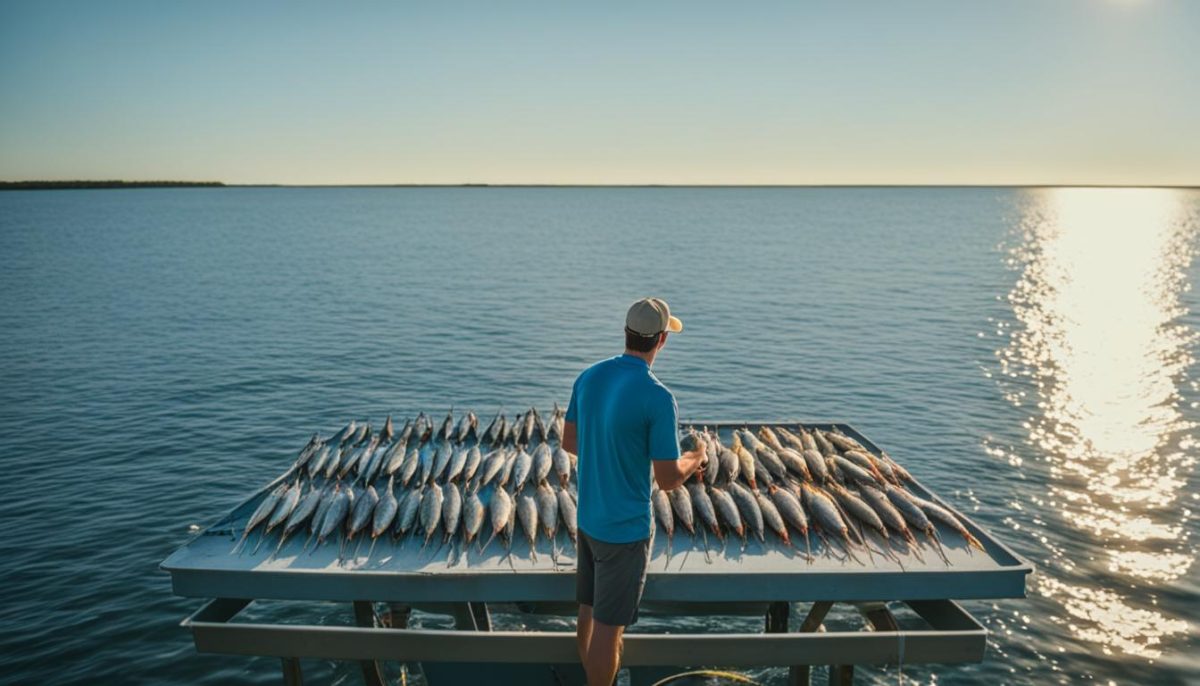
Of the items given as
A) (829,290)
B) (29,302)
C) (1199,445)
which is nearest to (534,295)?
(829,290)

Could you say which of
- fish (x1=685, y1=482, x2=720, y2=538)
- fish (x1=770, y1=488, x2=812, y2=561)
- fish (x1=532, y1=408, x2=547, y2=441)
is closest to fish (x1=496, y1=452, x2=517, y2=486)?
fish (x1=532, y1=408, x2=547, y2=441)

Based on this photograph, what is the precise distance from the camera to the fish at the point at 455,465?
7402mm

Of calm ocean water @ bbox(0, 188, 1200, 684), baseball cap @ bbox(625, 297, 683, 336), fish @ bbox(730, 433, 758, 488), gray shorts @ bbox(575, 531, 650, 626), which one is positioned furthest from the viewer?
calm ocean water @ bbox(0, 188, 1200, 684)

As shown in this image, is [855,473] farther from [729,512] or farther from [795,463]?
[729,512]

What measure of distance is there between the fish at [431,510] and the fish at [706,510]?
7.06ft

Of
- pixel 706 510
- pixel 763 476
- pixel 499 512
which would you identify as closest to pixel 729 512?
pixel 706 510

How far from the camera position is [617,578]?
5113mm

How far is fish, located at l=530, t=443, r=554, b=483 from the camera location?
738 cm

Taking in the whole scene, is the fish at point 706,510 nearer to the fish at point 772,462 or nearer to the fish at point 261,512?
the fish at point 772,462

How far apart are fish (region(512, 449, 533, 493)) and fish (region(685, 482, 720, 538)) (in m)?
1.54

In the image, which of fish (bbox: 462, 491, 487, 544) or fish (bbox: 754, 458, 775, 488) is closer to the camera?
fish (bbox: 462, 491, 487, 544)

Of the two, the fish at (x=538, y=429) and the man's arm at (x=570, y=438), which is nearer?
the man's arm at (x=570, y=438)

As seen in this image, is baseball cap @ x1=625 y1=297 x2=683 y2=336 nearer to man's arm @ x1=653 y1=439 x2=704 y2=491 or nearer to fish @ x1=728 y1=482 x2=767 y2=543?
man's arm @ x1=653 y1=439 x2=704 y2=491

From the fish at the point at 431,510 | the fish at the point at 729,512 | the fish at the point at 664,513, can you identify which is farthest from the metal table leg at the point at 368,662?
the fish at the point at 729,512
